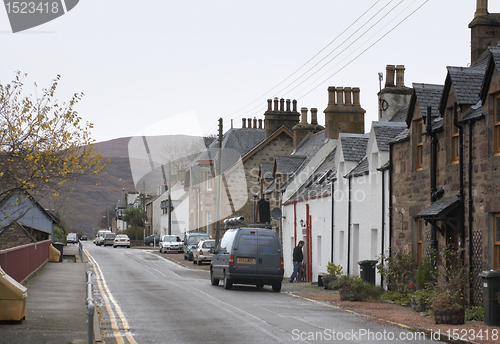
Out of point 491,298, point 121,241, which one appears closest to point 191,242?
point 121,241

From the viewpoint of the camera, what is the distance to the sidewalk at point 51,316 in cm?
1143

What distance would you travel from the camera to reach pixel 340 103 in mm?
34938

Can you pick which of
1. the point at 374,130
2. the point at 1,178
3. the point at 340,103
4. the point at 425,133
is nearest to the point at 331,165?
the point at 340,103

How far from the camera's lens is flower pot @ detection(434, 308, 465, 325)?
13.9m

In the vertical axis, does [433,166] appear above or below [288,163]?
below

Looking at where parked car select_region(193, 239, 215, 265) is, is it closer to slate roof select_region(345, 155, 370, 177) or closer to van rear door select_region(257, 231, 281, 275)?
slate roof select_region(345, 155, 370, 177)

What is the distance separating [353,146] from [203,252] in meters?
17.4

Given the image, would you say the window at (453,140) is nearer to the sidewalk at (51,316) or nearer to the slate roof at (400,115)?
the sidewalk at (51,316)

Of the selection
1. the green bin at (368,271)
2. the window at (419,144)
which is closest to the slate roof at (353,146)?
the green bin at (368,271)

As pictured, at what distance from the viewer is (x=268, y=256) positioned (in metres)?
22.7

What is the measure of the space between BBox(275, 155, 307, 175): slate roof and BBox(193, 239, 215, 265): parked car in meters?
6.93

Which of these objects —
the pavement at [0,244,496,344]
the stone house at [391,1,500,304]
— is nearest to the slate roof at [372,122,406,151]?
the stone house at [391,1,500,304]

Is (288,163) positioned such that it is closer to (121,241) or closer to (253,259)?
(253,259)

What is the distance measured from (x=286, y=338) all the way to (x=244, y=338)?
27.7 inches
